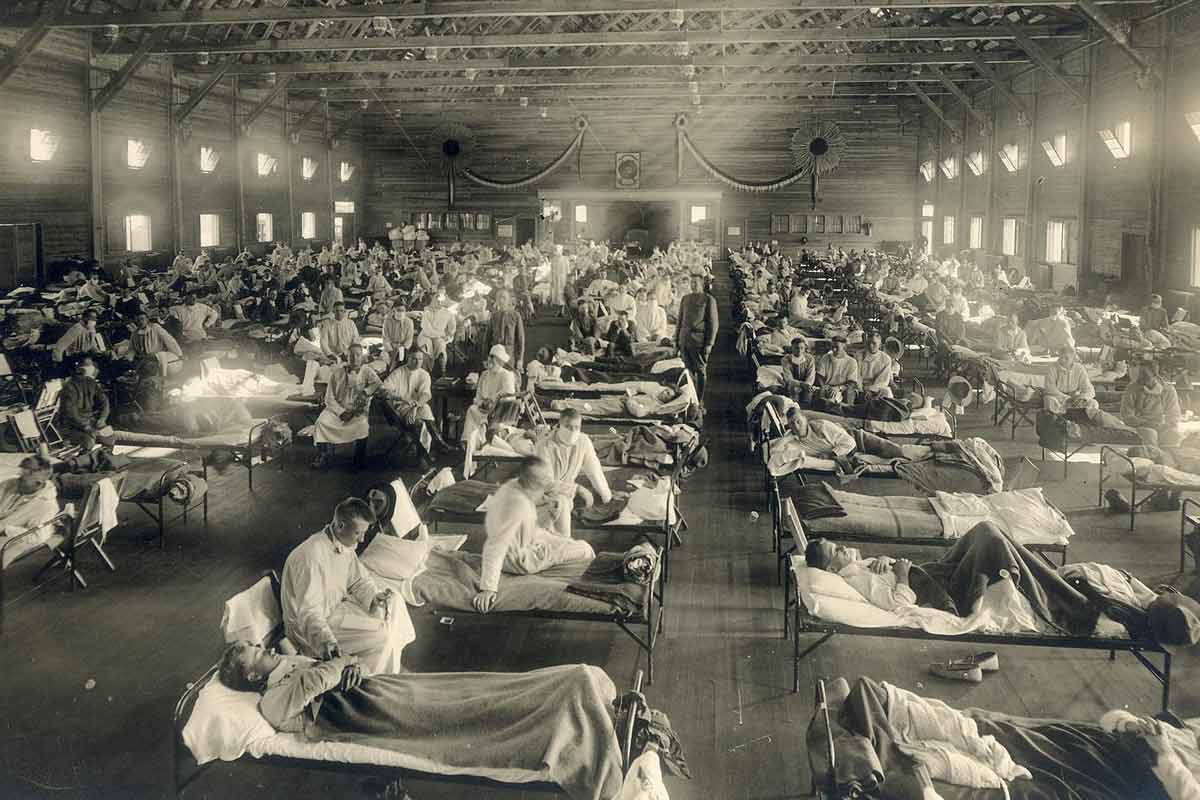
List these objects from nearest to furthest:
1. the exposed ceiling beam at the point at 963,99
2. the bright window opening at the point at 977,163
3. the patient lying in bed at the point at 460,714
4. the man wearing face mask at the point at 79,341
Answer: the patient lying in bed at the point at 460,714 < the man wearing face mask at the point at 79,341 < the exposed ceiling beam at the point at 963,99 < the bright window opening at the point at 977,163

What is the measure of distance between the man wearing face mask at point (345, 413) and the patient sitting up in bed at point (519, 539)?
4.58 m

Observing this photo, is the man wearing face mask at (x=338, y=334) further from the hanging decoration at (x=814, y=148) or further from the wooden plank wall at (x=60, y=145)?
the hanging decoration at (x=814, y=148)

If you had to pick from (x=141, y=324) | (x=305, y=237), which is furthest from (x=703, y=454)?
(x=305, y=237)

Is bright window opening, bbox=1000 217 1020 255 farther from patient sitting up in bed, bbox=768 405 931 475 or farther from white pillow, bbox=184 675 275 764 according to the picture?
white pillow, bbox=184 675 275 764

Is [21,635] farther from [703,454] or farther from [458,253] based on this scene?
[458,253]

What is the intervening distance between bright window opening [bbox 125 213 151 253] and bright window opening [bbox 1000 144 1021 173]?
21.5 m

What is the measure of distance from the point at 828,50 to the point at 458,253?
486 inches

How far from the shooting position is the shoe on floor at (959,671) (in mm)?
5676

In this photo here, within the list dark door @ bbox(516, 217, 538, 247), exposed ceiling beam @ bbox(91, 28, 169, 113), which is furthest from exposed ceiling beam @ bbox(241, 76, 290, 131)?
dark door @ bbox(516, 217, 538, 247)

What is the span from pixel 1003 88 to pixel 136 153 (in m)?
20.9

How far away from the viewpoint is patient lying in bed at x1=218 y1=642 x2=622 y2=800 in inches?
162

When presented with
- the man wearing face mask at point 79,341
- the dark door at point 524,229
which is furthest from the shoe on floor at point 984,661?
the dark door at point 524,229

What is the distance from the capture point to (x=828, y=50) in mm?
28172

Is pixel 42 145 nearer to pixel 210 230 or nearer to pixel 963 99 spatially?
pixel 210 230
